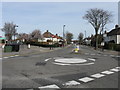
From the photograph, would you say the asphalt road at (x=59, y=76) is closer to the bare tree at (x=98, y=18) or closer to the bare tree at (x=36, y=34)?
the bare tree at (x=98, y=18)

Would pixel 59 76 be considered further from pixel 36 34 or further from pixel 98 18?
pixel 36 34

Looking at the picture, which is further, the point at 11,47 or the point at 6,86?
the point at 11,47

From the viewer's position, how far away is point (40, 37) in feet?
289

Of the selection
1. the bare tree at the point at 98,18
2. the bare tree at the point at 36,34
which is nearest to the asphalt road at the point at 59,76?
the bare tree at the point at 98,18

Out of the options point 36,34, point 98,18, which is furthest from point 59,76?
point 36,34

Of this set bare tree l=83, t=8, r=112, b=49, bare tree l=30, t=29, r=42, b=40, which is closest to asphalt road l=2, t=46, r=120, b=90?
bare tree l=83, t=8, r=112, b=49

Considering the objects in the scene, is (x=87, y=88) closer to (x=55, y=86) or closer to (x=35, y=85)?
(x=55, y=86)

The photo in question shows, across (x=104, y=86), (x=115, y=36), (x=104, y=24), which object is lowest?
(x=104, y=86)

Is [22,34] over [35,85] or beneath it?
over

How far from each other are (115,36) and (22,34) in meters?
71.2

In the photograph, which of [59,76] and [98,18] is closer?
[59,76]

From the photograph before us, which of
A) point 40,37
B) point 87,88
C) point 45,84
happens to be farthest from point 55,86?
point 40,37

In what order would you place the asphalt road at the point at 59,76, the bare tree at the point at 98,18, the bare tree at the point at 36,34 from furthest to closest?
the bare tree at the point at 36,34 < the bare tree at the point at 98,18 < the asphalt road at the point at 59,76

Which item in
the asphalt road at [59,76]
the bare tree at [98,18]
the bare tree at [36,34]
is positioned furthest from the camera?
the bare tree at [36,34]
